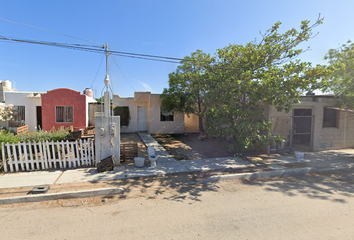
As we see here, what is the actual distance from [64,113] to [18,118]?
333 centimetres

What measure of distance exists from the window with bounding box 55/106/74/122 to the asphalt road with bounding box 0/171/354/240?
34.3 feet

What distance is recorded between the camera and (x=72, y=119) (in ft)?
43.8

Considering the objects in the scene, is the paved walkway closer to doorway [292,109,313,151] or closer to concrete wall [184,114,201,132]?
doorway [292,109,313,151]

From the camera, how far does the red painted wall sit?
12.9 metres

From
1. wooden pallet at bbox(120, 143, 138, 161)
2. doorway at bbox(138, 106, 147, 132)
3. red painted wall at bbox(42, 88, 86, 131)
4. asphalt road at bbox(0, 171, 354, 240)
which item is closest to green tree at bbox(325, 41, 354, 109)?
asphalt road at bbox(0, 171, 354, 240)

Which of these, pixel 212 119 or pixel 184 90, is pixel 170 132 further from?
pixel 212 119

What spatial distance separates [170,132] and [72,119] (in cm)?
757

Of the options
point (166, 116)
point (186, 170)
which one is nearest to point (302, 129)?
point (186, 170)

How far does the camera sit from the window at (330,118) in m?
9.86

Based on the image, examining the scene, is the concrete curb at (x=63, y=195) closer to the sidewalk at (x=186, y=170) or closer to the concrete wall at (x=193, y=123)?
the sidewalk at (x=186, y=170)

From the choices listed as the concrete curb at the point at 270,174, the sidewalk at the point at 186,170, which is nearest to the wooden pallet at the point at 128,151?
the sidewalk at the point at 186,170

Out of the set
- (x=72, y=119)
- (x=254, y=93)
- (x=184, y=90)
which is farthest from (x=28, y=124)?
(x=254, y=93)

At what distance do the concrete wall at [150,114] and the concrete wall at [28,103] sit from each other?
5.63 metres

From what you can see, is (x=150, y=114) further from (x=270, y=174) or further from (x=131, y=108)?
(x=270, y=174)
